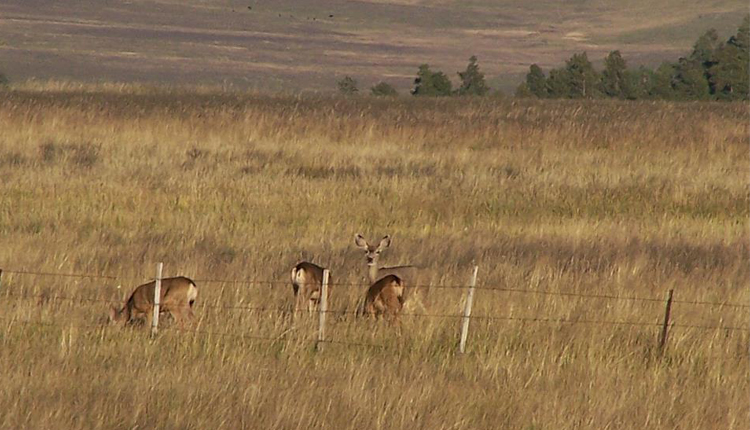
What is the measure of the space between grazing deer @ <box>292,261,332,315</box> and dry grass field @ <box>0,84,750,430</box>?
300mm

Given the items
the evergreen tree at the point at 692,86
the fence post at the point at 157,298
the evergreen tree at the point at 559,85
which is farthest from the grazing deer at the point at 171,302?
the evergreen tree at the point at 559,85

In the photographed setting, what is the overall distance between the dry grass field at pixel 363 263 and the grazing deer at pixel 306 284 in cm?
30

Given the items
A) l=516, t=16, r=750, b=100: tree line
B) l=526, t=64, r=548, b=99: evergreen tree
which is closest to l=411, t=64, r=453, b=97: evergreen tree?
l=516, t=16, r=750, b=100: tree line

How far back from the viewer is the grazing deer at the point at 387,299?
37.8ft

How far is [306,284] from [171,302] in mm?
1432

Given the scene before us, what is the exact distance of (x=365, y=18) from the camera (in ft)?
589

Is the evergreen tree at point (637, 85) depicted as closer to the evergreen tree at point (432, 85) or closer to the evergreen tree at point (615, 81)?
the evergreen tree at point (615, 81)

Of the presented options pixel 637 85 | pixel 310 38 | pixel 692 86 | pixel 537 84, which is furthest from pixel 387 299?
pixel 310 38

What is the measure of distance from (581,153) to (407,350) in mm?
18780

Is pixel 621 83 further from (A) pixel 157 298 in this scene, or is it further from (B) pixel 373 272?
(A) pixel 157 298

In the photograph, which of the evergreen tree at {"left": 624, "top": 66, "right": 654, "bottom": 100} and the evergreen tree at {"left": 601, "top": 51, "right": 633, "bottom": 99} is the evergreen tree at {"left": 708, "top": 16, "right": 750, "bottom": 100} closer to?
the evergreen tree at {"left": 624, "top": 66, "right": 654, "bottom": 100}

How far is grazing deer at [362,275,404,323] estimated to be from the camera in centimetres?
1153

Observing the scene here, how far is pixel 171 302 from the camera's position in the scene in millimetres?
11117

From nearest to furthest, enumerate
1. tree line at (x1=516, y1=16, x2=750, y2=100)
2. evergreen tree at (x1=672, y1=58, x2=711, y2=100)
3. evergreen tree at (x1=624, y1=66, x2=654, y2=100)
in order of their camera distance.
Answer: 1. evergreen tree at (x1=672, y1=58, x2=711, y2=100)
2. tree line at (x1=516, y1=16, x2=750, y2=100)
3. evergreen tree at (x1=624, y1=66, x2=654, y2=100)
